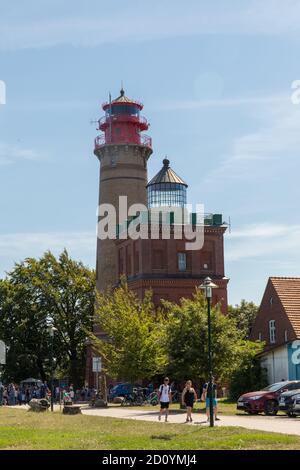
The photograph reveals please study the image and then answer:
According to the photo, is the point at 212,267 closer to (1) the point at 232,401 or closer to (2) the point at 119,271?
(2) the point at 119,271

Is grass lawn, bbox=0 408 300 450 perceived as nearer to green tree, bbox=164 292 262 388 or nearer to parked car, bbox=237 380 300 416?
parked car, bbox=237 380 300 416

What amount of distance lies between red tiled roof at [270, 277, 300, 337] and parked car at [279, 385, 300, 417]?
545 inches

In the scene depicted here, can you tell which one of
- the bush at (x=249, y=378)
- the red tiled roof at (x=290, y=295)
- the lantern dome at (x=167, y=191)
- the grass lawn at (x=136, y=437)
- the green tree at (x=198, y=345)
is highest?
the lantern dome at (x=167, y=191)

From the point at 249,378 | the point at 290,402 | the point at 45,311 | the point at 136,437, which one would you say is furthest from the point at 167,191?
the point at 136,437

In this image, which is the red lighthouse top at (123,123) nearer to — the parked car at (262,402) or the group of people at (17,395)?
the group of people at (17,395)

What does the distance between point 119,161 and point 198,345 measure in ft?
93.2

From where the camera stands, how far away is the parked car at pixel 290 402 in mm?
29672

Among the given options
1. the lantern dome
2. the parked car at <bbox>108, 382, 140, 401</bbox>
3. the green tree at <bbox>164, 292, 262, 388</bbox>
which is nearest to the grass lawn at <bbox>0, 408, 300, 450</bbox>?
the green tree at <bbox>164, 292, 262, 388</bbox>

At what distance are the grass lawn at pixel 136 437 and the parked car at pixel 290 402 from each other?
7004mm

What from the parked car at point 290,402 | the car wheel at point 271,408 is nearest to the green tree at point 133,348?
the car wheel at point 271,408

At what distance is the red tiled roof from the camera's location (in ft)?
149

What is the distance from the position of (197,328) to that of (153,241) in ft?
65.2
